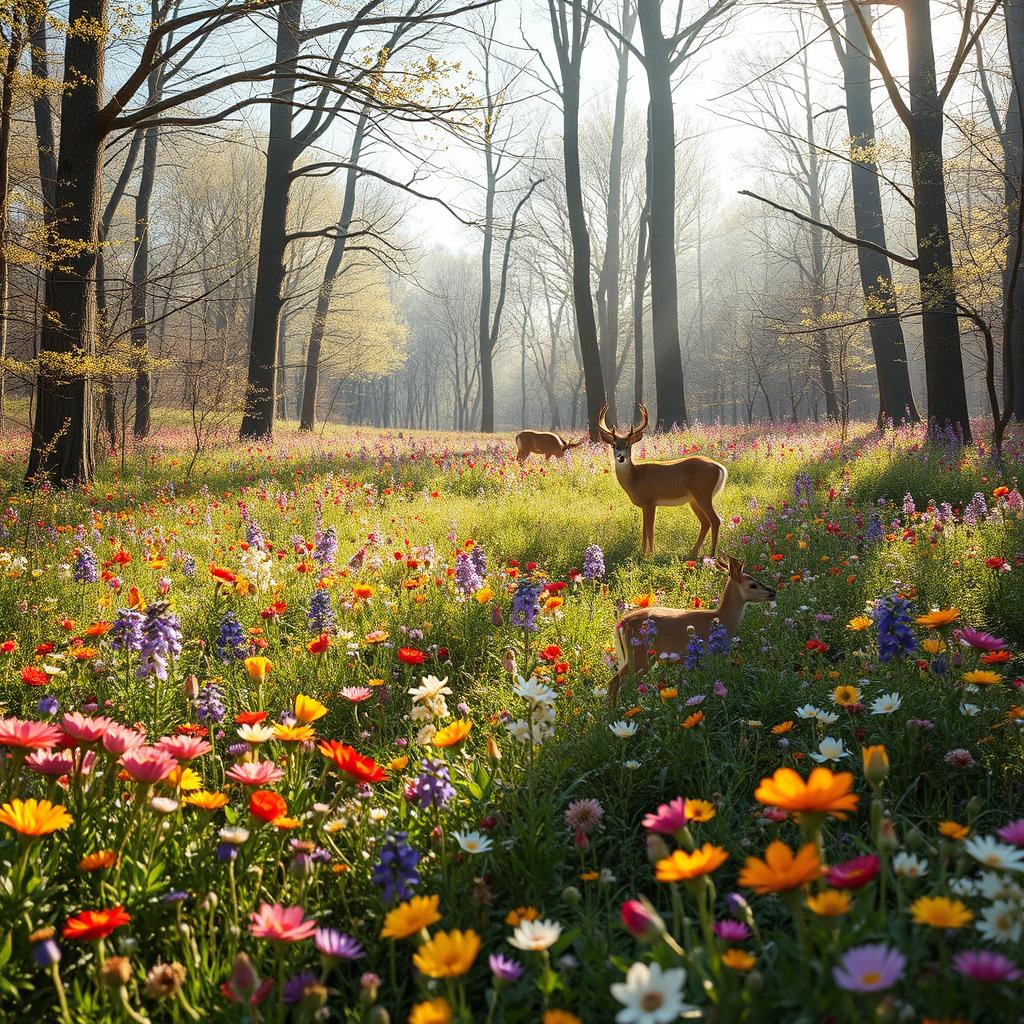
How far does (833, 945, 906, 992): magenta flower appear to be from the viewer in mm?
1003

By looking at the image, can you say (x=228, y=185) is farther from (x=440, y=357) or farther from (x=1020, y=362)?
(x=440, y=357)

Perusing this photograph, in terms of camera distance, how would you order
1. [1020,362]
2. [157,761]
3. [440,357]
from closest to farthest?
[157,761]
[1020,362]
[440,357]

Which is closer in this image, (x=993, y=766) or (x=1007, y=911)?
(x=1007, y=911)

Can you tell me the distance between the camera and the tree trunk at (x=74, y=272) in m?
8.47

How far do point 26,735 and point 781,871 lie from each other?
66.0 inches

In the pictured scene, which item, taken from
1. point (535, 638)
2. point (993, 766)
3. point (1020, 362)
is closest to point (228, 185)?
point (1020, 362)

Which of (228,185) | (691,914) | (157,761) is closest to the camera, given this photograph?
(157,761)

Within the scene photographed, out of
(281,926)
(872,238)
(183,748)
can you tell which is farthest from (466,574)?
(872,238)

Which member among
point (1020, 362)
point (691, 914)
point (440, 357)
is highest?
point (440, 357)

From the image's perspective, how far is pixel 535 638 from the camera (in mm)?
4270

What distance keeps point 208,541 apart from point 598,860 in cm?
492

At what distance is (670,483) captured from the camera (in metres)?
6.24

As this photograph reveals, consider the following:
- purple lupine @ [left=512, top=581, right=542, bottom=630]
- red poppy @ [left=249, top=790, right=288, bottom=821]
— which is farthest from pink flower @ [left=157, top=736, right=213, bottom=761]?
purple lupine @ [left=512, top=581, right=542, bottom=630]

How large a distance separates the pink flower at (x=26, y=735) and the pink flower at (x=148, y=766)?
179 millimetres
